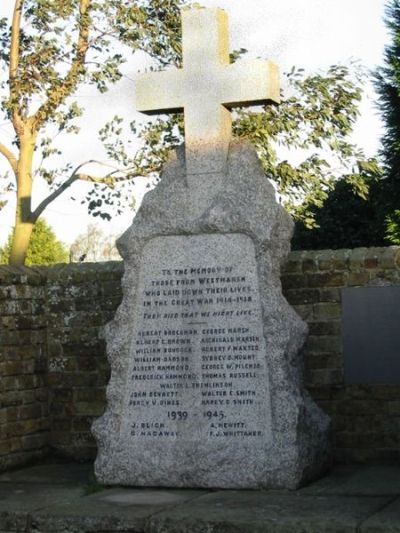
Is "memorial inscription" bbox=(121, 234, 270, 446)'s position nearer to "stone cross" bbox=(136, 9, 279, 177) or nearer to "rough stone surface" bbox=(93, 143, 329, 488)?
"rough stone surface" bbox=(93, 143, 329, 488)

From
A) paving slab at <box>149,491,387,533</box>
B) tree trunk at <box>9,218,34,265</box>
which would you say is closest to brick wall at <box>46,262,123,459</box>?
paving slab at <box>149,491,387,533</box>

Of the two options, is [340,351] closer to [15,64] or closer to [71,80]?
[71,80]

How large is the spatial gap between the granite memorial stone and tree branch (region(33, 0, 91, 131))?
8.43 meters

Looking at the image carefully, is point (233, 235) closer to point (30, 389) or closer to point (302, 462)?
point (302, 462)

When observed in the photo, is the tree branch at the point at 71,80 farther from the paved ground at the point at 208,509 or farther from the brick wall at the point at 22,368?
the paved ground at the point at 208,509

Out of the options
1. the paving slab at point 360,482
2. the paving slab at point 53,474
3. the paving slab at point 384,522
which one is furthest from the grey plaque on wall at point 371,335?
the paving slab at point 384,522

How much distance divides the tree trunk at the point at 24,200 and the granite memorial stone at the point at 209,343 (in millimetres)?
8200

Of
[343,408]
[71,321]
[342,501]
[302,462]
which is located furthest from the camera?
[71,321]

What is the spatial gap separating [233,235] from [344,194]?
1101 cm

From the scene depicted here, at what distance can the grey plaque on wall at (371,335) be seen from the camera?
327 inches

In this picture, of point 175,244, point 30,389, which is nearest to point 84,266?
point 30,389

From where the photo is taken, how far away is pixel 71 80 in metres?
15.7

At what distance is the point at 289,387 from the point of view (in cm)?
705

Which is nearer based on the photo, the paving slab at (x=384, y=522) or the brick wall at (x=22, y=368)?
the paving slab at (x=384, y=522)
